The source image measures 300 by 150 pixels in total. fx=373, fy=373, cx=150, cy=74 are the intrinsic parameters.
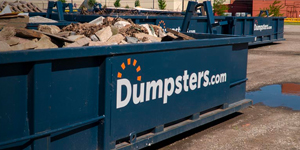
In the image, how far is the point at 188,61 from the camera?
504cm

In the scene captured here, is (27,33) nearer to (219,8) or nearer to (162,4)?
(219,8)

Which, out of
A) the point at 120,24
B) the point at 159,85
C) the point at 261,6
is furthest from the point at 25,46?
the point at 261,6

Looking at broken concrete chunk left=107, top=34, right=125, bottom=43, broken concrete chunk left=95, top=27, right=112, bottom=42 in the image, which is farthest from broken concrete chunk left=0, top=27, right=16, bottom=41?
broken concrete chunk left=107, top=34, right=125, bottom=43

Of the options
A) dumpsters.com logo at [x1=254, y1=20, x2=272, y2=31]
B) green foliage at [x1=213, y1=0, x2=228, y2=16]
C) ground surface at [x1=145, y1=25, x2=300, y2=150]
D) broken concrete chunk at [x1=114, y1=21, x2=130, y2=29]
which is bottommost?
ground surface at [x1=145, y1=25, x2=300, y2=150]

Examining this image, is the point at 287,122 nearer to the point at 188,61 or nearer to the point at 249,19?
the point at 188,61

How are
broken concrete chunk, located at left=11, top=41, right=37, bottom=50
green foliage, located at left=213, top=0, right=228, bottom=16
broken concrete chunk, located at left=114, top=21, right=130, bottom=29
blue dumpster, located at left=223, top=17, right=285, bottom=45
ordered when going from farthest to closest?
green foliage, located at left=213, top=0, right=228, bottom=16 → blue dumpster, located at left=223, top=17, right=285, bottom=45 → broken concrete chunk, located at left=114, top=21, right=130, bottom=29 → broken concrete chunk, located at left=11, top=41, right=37, bottom=50

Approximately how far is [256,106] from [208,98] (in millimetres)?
2299

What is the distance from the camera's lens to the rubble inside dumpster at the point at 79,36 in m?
3.96

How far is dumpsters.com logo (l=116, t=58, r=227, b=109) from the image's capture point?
13.6 feet

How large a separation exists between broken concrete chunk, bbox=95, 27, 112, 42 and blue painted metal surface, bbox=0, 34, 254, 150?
840 mm

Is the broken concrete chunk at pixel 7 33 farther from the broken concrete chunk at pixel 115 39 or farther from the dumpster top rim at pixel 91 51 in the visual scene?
the broken concrete chunk at pixel 115 39

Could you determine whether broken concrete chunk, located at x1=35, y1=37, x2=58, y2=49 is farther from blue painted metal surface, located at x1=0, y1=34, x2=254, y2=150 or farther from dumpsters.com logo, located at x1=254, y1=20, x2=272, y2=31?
dumpsters.com logo, located at x1=254, y1=20, x2=272, y2=31

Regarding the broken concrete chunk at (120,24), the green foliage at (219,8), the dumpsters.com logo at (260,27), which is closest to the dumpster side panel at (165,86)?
the broken concrete chunk at (120,24)

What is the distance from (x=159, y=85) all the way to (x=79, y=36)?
1.21 m
